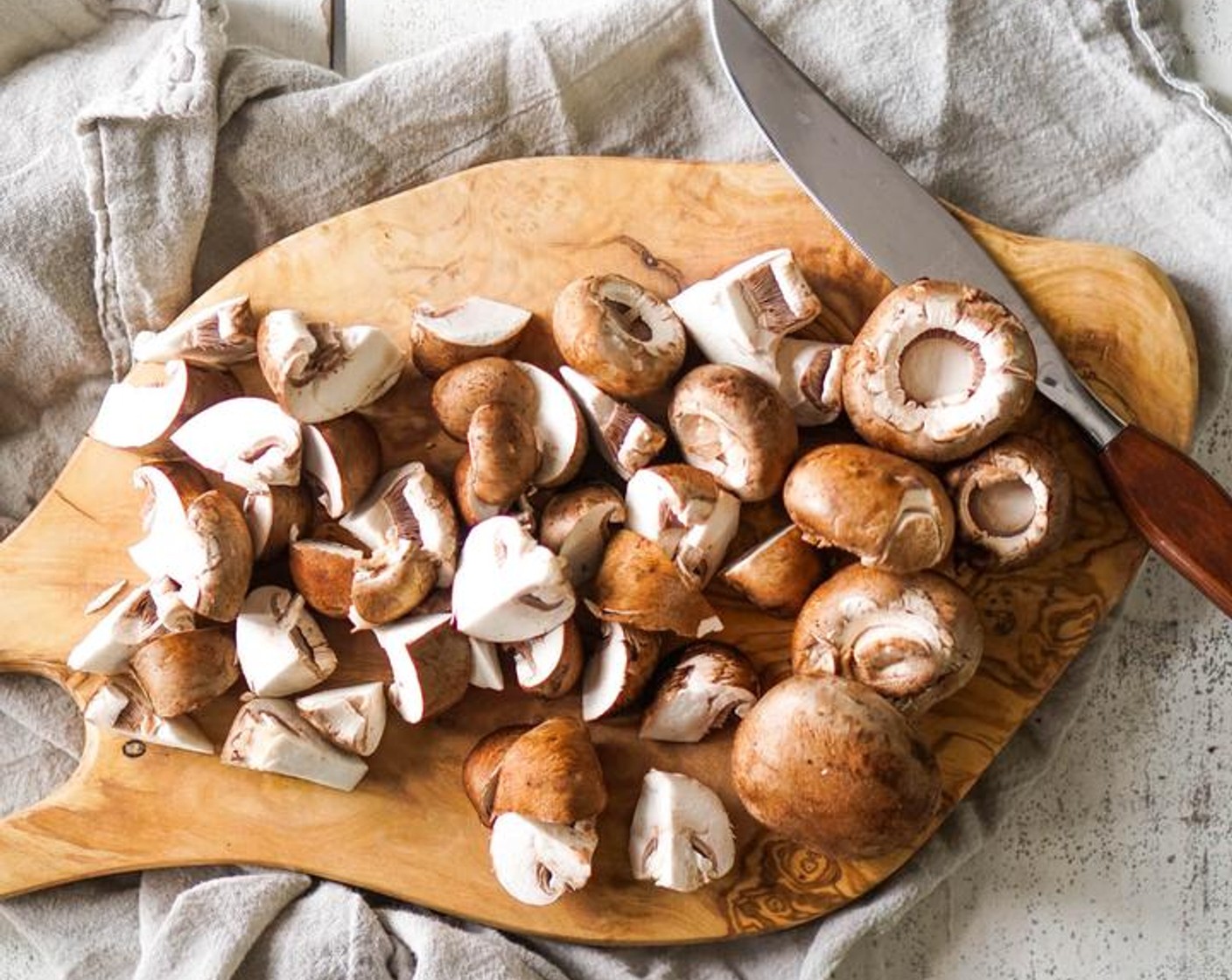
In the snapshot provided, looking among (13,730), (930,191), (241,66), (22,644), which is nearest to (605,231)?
(930,191)

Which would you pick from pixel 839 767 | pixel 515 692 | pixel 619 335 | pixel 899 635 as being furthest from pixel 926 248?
pixel 515 692

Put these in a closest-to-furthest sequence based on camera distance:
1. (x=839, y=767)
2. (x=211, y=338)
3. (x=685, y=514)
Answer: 1. (x=839, y=767)
2. (x=685, y=514)
3. (x=211, y=338)

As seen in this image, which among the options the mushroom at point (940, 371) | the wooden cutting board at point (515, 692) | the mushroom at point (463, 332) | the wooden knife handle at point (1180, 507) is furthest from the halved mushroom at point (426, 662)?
the wooden knife handle at point (1180, 507)

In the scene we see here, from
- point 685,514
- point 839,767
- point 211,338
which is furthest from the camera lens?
point 211,338

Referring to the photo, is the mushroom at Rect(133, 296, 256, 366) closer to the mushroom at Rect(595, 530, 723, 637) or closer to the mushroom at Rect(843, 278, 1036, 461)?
the mushroom at Rect(595, 530, 723, 637)

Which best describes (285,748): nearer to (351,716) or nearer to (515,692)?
(351,716)

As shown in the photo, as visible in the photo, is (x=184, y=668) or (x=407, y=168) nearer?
(x=184, y=668)

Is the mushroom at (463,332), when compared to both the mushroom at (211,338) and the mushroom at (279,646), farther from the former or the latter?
the mushroom at (279,646)
